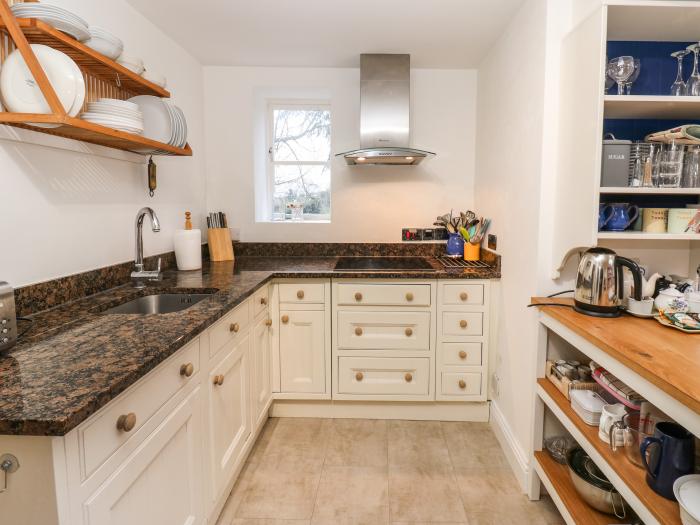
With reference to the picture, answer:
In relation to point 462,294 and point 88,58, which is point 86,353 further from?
point 462,294

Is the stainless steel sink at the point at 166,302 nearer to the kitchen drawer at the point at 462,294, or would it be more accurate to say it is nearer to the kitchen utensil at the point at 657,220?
the kitchen drawer at the point at 462,294

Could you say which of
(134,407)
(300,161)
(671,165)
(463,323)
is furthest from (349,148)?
(134,407)

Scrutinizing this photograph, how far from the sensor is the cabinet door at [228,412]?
1533mm

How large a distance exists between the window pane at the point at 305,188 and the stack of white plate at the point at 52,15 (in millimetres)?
1843

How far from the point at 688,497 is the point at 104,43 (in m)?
2.21

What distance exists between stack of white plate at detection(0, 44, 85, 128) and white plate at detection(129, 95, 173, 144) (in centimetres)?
58

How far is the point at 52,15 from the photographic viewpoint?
1.26 metres

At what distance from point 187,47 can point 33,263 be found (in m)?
1.73

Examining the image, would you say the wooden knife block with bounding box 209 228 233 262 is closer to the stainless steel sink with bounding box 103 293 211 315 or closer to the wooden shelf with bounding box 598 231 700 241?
the stainless steel sink with bounding box 103 293 211 315

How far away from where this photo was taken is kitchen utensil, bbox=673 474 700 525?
2.94 feet

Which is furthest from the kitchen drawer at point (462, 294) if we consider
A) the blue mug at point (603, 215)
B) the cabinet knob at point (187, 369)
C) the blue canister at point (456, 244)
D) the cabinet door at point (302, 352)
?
the cabinet knob at point (187, 369)

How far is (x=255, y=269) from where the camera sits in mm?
2436

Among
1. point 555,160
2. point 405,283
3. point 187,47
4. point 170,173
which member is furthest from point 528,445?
point 187,47

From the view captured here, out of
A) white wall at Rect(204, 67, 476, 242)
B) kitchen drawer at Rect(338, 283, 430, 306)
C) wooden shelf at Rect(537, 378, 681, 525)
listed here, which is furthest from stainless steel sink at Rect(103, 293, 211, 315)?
wooden shelf at Rect(537, 378, 681, 525)
